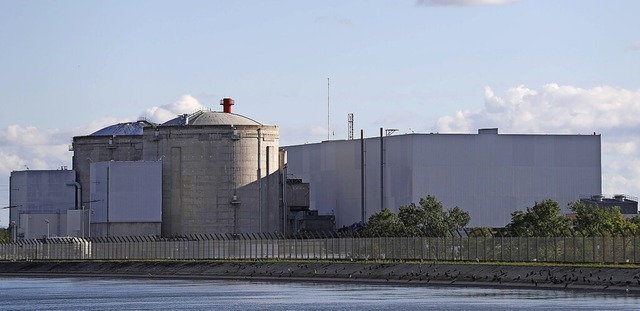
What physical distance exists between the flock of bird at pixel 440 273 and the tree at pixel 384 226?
27.3 m

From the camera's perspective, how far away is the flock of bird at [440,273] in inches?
4240

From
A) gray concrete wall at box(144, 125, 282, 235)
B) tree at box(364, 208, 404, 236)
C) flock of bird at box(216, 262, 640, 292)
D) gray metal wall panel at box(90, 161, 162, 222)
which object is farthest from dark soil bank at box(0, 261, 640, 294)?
tree at box(364, 208, 404, 236)

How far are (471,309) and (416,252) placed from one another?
51501 mm

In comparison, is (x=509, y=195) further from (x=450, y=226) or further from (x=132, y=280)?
(x=132, y=280)

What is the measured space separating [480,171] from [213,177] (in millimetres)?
36354

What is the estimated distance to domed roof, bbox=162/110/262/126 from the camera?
618 ft

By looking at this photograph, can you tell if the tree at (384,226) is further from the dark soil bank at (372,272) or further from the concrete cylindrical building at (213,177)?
the dark soil bank at (372,272)

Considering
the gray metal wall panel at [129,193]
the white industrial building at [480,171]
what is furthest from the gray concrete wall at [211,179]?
the white industrial building at [480,171]

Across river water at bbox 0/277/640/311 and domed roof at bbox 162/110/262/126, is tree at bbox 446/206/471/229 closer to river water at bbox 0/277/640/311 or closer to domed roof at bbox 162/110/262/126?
domed roof at bbox 162/110/262/126

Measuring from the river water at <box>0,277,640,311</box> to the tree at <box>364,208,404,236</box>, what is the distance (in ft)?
142

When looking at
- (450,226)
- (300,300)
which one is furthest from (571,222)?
(300,300)

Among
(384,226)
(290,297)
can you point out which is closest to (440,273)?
(290,297)

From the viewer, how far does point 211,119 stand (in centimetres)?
18862

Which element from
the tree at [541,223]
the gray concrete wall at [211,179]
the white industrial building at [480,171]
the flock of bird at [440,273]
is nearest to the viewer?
the flock of bird at [440,273]
